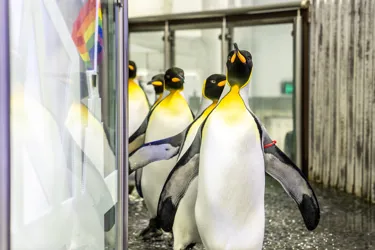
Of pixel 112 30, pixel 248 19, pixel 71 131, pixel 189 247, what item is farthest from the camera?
pixel 248 19

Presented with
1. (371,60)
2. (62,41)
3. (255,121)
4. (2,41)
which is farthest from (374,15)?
(2,41)

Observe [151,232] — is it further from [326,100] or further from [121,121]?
[326,100]

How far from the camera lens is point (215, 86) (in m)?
2.42

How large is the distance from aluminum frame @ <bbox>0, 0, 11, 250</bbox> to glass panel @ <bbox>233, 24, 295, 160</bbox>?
15.1 feet

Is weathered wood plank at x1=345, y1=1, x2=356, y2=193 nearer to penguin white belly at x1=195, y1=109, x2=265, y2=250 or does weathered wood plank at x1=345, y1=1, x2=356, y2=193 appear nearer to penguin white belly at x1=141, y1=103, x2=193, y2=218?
penguin white belly at x1=141, y1=103, x2=193, y2=218

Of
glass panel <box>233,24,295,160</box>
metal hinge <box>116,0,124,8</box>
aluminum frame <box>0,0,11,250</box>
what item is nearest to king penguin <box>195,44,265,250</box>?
metal hinge <box>116,0,124,8</box>

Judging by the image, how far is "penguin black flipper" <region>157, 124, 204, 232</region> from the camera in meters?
2.01

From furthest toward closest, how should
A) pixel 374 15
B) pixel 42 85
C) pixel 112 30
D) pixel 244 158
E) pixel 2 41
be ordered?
1. pixel 374 15
2. pixel 244 158
3. pixel 112 30
4. pixel 42 85
5. pixel 2 41

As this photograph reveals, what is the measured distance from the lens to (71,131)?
138cm

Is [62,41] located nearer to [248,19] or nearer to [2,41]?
[2,41]

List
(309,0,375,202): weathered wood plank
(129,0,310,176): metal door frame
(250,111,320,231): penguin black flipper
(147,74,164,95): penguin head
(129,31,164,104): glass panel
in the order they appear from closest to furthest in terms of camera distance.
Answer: (250,111,320,231): penguin black flipper, (147,74,164,95): penguin head, (309,0,375,202): weathered wood plank, (129,0,310,176): metal door frame, (129,31,164,104): glass panel

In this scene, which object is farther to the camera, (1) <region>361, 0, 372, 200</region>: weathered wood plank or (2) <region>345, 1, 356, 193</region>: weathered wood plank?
(2) <region>345, 1, 356, 193</region>: weathered wood plank

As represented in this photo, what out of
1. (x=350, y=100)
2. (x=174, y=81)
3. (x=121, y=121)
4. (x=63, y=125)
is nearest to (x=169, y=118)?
(x=174, y=81)

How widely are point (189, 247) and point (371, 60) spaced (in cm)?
249
